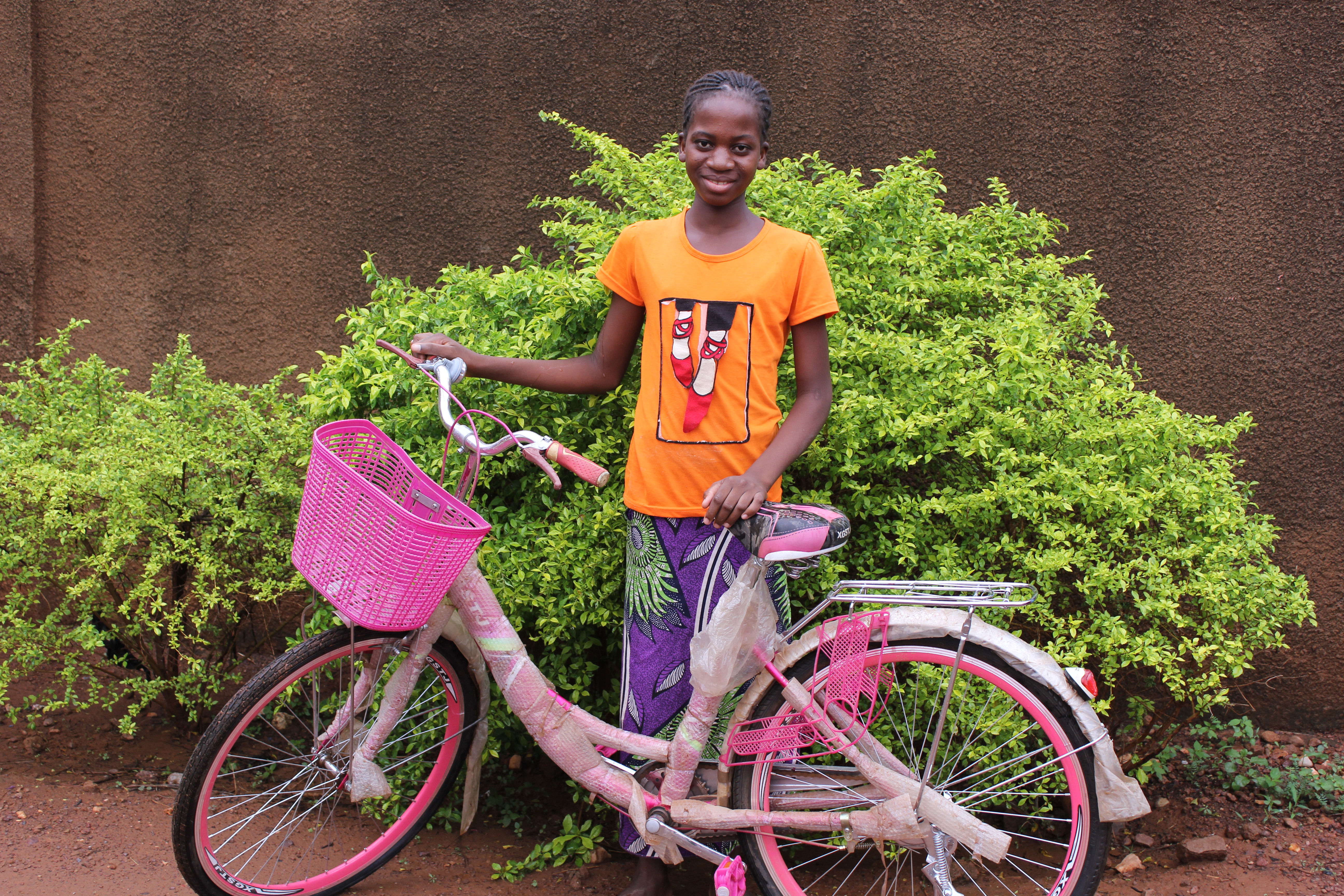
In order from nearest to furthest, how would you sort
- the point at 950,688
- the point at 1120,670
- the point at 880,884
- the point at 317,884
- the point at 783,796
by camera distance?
the point at 950,688 → the point at 783,796 → the point at 317,884 → the point at 880,884 → the point at 1120,670

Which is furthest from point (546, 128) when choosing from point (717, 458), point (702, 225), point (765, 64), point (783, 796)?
point (783, 796)

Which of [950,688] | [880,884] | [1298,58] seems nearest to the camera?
[950,688]

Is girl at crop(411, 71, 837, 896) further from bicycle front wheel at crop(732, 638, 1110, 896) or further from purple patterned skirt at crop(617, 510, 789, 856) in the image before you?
bicycle front wheel at crop(732, 638, 1110, 896)

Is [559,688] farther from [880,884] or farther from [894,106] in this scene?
[894,106]

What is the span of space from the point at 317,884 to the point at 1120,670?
8.46 feet

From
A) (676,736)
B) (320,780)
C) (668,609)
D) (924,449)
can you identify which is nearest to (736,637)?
(668,609)

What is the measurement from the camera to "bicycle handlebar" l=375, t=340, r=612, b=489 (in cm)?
183

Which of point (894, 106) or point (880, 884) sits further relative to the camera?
point (894, 106)

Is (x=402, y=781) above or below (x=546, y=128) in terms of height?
below

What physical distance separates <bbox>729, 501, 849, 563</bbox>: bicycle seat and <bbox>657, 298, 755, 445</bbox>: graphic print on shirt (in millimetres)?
185

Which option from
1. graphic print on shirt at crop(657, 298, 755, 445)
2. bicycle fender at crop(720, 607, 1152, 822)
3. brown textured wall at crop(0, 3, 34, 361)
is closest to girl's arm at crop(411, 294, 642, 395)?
graphic print on shirt at crop(657, 298, 755, 445)

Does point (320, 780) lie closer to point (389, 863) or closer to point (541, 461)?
point (389, 863)

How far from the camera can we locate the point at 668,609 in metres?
2.19

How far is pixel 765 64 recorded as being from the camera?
12.5ft
